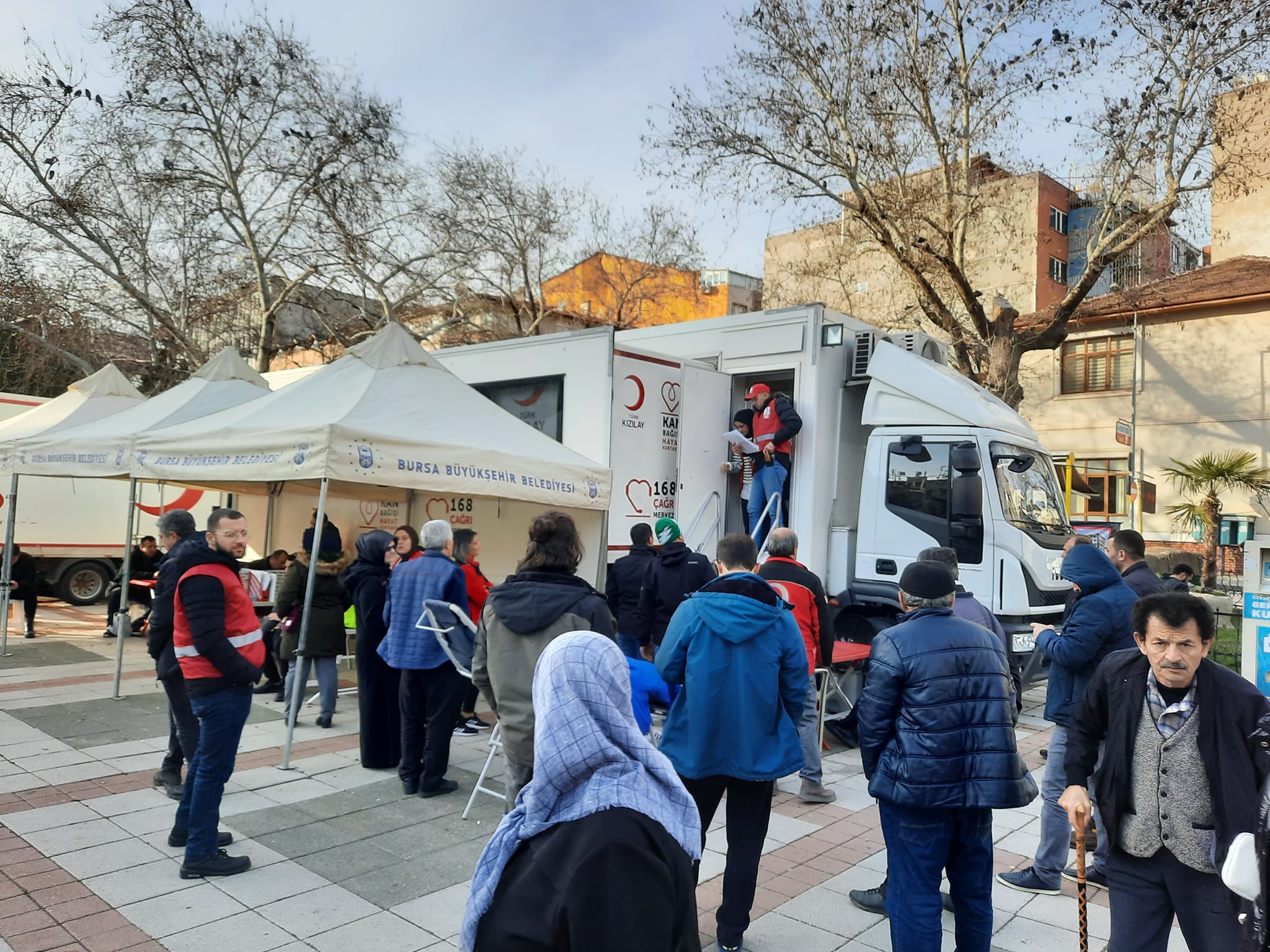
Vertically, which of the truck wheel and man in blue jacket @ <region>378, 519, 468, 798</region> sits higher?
man in blue jacket @ <region>378, 519, 468, 798</region>

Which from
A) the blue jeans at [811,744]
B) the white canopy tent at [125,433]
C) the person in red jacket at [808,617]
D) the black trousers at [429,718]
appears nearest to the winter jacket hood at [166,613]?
the black trousers at [429,718]

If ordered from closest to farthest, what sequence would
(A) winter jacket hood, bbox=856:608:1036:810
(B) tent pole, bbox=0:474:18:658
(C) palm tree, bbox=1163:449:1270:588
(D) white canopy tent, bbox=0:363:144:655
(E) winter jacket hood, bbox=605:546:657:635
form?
1. (A) winter jacket hood, bbox=856:608:1036:810
2. (E) winter jacket hood, bbox=605:546:657:635
3. (B) tent pole, bbox=0:474:18:658
4. (D) white canopy tent, bbox=0:363:144:655
5. (C) palm tree, bbox=1163:449:1270:588

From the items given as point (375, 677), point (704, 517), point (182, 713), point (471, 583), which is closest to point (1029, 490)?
point (704, 517)

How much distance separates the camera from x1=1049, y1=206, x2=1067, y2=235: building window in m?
33.6

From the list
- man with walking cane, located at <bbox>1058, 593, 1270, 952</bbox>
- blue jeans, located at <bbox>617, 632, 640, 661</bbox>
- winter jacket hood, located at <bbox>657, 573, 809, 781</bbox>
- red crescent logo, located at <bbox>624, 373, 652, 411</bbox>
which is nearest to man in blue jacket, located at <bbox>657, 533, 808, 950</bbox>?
winter jacket hood, located at <bbox>657, 573, 809, 781</bbox>

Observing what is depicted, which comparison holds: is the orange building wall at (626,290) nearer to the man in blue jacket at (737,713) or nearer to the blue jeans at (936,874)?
the man in blue jacket at (737,713)

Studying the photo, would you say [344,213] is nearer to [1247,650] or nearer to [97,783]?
[97,783]

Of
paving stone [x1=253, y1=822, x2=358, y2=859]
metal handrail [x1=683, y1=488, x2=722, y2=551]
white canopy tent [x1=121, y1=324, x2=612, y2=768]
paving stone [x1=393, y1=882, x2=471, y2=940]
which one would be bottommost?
paving stone [x1=253, y1=822, x2=358, y2=859]

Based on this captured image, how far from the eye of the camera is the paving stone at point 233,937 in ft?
11.7

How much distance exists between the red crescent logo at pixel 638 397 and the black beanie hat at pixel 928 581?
4788 mm

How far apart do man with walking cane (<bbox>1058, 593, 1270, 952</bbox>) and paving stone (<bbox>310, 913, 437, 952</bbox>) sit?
2658mm

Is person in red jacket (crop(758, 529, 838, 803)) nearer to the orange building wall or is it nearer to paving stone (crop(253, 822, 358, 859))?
paving stone (crop(253, 822, 358, 859))

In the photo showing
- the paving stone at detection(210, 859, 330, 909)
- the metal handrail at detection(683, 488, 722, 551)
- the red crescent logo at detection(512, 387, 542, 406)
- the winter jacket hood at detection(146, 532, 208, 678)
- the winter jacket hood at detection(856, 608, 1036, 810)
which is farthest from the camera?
the red crescent logo at detection(512, 387, 542, 406)

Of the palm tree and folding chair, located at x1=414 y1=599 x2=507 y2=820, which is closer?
folding chair, located at x1=414 y1=599 x2=507 y2=820
